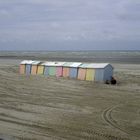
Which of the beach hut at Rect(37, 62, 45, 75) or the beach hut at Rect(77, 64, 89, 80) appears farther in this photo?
the beach hut at Rect(37, 62, 45, 75)

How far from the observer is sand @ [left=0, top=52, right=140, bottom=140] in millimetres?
11875

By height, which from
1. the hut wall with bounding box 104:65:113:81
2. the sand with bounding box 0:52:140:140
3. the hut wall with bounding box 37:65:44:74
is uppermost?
the hut wall with bounding box 104:65:113:81

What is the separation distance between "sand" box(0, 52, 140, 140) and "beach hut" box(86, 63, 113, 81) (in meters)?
2.94

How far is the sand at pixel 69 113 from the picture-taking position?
39.0 ft

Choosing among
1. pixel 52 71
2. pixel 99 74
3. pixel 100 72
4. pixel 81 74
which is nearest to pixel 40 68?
pixel 52 71

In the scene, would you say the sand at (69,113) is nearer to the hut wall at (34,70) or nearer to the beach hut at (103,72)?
the beach hut at (103,72)

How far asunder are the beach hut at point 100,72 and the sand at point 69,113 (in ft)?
9.65

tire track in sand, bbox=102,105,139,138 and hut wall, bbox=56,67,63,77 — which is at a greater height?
hut wall, bbox=56,67,63,77

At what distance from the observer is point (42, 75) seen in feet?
114

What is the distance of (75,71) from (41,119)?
17.4 metres

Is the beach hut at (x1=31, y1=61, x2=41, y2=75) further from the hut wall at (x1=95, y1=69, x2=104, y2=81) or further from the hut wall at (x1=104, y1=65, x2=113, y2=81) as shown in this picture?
the hut wall at (x1=104, y1=65, x2=113, y2=81)

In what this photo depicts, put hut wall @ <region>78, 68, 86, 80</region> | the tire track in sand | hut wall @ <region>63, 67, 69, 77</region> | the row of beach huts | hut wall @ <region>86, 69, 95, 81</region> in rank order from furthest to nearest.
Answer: hut wall @ <region>63, 67, 69, 77</region>, hut wall @ <region>78, 68, 86, 80</region>, hut wall @ <region>86, 69, 95, 81</region>, the row of beach huts, the tire track in sand

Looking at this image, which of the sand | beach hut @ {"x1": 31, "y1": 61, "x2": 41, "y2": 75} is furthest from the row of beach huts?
the sand

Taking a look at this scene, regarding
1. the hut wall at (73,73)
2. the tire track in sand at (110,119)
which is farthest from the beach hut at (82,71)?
the tire track in sand at (110,119)
